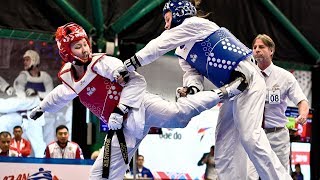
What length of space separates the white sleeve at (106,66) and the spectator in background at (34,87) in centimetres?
661

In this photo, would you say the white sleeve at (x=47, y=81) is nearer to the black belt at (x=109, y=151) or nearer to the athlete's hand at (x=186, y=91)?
the athlete's hand at (x=186, y=91)

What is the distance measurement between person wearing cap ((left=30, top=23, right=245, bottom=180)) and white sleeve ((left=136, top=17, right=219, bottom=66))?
0.23m

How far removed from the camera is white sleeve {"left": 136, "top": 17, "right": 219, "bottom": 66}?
5.41 metres

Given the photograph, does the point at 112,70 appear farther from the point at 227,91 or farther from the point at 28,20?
the point at 28,20

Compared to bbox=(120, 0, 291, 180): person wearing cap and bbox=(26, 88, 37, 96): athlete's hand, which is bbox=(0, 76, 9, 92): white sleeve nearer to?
bbox=(26, 88, 37, 96): athlete's hand

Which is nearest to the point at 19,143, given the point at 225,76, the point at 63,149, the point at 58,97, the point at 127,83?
the point at 63,149

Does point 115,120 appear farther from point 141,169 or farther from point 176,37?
point 141,169

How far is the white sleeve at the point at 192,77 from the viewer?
5.86 m

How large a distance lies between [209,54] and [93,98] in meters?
1.12

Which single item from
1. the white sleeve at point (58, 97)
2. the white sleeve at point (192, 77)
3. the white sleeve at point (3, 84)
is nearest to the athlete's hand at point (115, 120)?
the white sleeve at point (58, 97)

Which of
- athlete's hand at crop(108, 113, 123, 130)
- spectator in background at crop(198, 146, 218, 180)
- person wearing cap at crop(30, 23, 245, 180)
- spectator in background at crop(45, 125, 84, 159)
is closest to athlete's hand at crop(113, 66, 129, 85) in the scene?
person wearing cap at crop(30, 23, 245, 180)

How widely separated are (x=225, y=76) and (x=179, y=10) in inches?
28.9

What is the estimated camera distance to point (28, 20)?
11.6m

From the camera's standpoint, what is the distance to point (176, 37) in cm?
557
